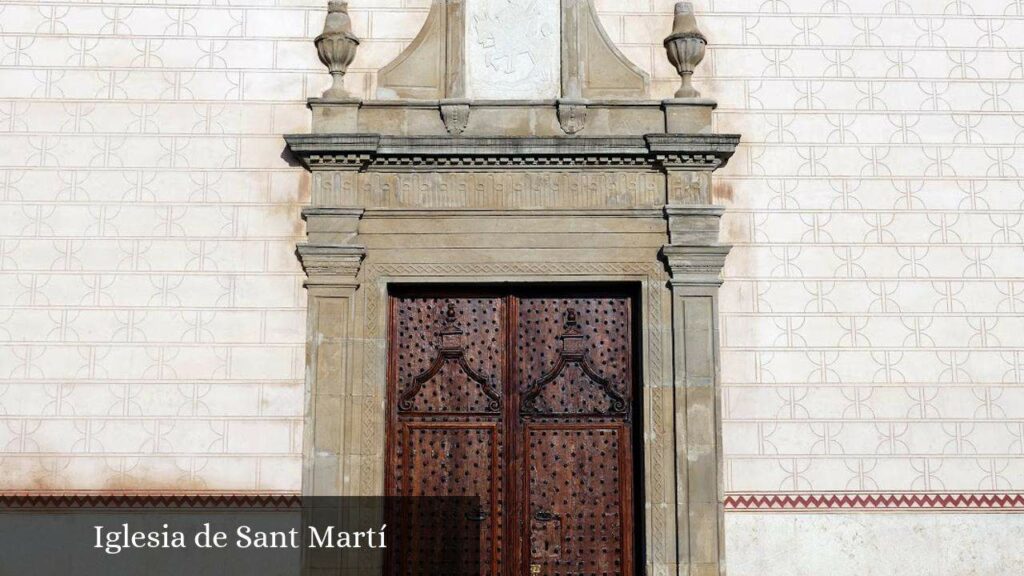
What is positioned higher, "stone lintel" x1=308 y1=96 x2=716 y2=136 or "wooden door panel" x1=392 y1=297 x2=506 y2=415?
"stone lintel" x1=308 y1=96 x2=716 y2=136

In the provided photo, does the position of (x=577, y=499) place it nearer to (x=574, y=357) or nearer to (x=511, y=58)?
(x=574, y=357)

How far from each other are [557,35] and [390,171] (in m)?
1.47

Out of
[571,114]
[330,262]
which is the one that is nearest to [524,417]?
[330,262]

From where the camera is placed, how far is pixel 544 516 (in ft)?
23.3

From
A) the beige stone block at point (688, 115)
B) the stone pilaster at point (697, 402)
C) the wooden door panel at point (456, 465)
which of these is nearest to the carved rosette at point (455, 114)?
the beige stone block at point (688, 115)

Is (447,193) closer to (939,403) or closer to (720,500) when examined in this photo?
(720,500)

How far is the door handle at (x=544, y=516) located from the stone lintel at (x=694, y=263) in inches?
66.2

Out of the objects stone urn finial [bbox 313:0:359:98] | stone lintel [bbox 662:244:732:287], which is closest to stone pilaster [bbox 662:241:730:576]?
stone lintel [bbox 662:244:732:287]

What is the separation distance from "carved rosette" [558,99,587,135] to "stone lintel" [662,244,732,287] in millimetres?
997

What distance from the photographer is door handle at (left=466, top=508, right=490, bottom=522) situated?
7094mm

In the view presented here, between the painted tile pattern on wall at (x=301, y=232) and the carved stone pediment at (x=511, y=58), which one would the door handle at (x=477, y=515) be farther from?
the carved stone pediment at (x=511, y=58)

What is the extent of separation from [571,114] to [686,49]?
0.87m
